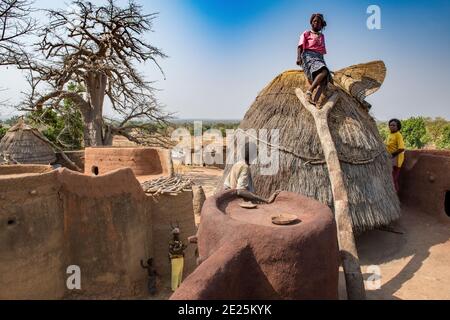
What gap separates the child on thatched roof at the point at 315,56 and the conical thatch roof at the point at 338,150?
1.35ft

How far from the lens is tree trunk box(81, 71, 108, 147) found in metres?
14.1

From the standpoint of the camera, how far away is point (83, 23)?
46.4 feet

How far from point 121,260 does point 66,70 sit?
10977 millimetres

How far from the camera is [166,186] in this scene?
6.52 m

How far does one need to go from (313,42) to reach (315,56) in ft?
0.89

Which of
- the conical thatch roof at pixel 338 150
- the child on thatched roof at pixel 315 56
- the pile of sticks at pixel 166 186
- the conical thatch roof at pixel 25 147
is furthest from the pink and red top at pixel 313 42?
the conical thatch roof at pixel 25 147

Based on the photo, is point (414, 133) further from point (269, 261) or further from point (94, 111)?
point (269, 261)

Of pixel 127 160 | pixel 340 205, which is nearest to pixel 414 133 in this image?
pixel 340 205

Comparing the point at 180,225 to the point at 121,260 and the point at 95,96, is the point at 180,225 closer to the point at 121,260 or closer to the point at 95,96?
the point at 121,260

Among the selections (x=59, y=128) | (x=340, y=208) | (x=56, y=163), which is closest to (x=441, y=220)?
(x=340, y=208)

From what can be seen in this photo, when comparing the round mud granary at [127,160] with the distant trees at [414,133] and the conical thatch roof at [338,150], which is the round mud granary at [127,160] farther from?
the distant trees at [414,133]

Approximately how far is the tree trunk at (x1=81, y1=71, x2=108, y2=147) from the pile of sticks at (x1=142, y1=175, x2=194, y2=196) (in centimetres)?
859

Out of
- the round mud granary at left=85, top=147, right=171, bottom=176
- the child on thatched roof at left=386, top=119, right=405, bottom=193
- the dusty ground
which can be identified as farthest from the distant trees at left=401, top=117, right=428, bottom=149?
the round mud granary at left=85, top=147, right=171, bottom=176

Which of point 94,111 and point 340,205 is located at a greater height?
point 94,111
